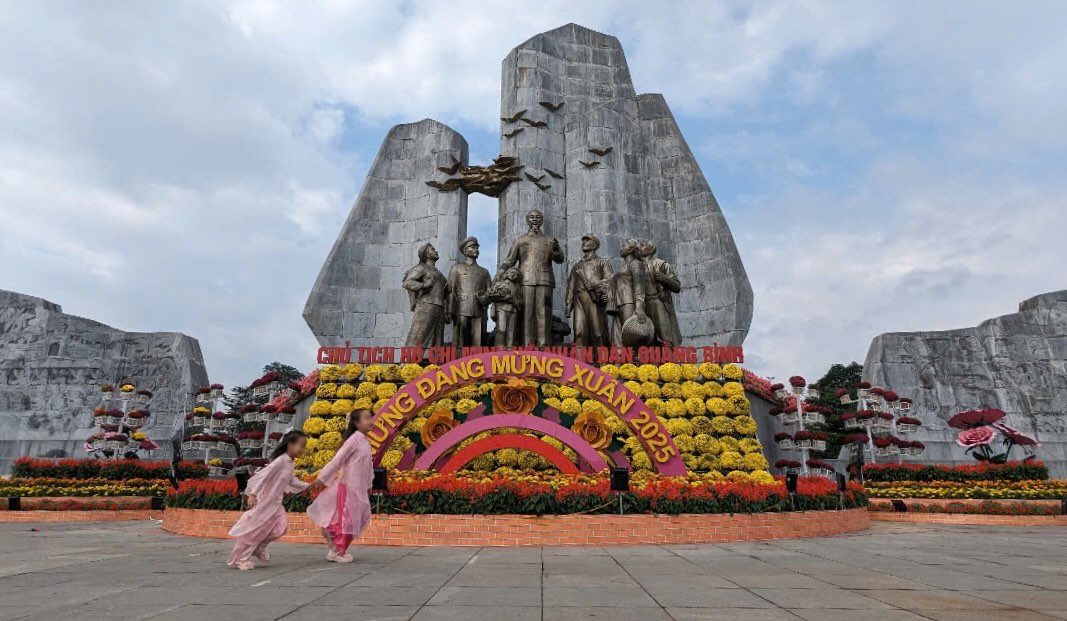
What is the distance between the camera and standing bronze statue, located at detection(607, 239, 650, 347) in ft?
51.0

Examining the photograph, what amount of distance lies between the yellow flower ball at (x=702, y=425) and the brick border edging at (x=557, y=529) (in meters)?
4.42

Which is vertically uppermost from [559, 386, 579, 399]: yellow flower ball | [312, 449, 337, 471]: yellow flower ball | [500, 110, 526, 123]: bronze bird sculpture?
[500, 110, 526, 123]: bronze bird sculpture

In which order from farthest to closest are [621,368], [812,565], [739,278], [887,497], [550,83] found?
[550,83] < [739,278] < [887,497] < [621,368] < [812,565]

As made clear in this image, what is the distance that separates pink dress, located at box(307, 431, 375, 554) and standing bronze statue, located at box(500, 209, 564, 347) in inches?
396

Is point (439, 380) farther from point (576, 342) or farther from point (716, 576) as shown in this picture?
point (716, 576)

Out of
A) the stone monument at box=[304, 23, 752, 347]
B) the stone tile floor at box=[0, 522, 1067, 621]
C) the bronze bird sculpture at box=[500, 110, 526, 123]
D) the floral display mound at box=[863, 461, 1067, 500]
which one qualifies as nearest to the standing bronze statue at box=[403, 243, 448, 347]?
the stone monument at box=[304, 23, 752, 347]

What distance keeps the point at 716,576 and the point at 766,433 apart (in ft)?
41.0

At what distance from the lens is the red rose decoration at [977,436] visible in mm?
17402

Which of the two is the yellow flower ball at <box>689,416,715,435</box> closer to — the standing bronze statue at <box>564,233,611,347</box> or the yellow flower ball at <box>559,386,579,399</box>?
the yellow flower ball at <box>559,386,579,399</box>

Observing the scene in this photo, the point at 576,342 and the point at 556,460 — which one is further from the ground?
the point at 576,342

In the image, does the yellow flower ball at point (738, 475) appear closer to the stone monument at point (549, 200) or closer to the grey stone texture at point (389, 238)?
the stone monument at point (549, 200)

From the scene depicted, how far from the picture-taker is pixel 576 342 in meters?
16.4

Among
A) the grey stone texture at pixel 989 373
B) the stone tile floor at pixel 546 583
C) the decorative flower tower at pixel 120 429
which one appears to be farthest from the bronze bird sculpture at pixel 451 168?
the grey stone texture at pixel 989 373

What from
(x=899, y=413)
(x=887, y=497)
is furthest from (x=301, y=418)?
(x=899, y=413)
